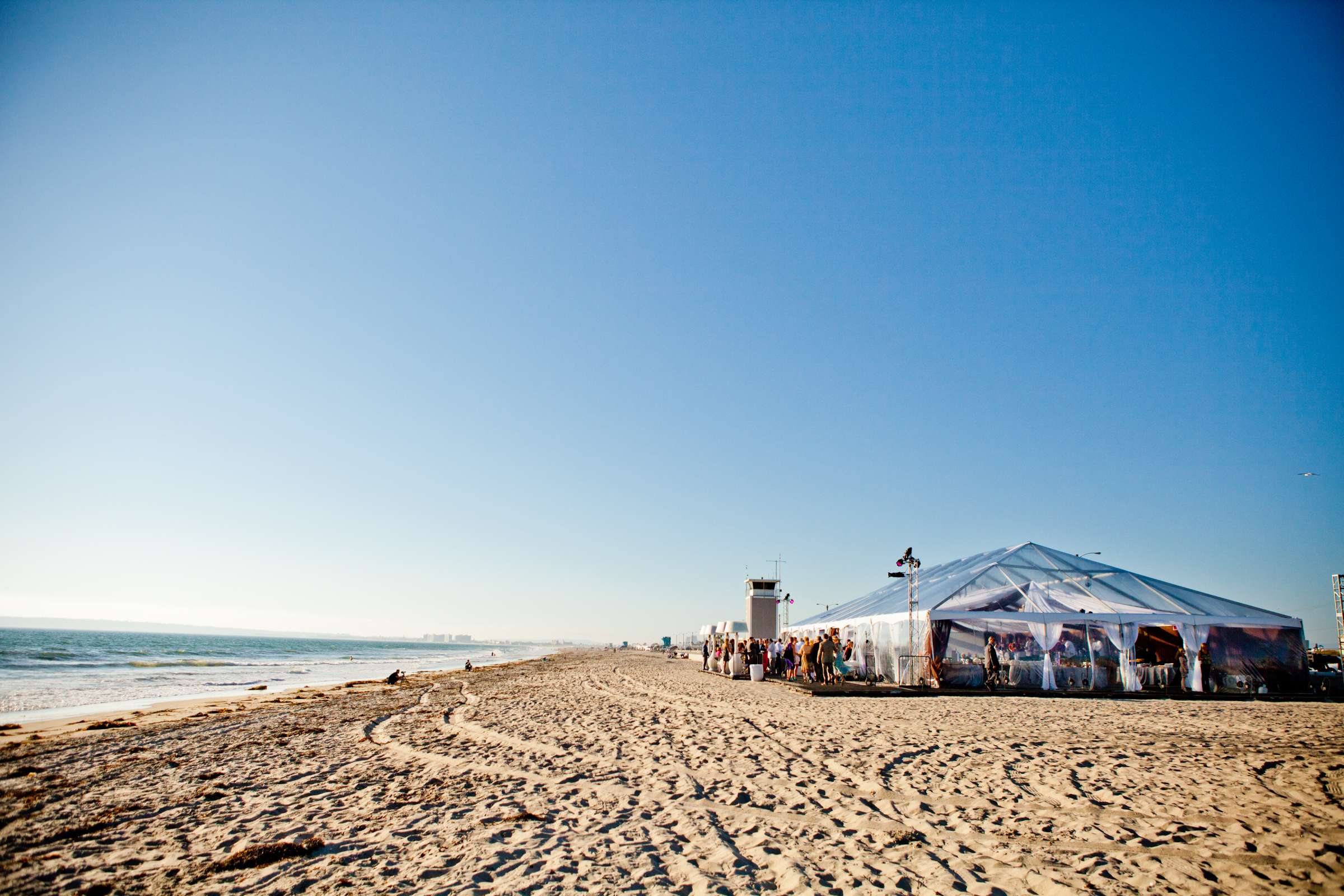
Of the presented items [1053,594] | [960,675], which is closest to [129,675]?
[960,675]

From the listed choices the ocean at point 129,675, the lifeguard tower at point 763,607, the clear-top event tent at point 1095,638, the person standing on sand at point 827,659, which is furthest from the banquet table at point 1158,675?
the ocean at point 129,675

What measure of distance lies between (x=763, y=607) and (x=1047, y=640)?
13419 millimetres

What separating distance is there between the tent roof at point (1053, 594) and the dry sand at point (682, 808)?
7795 millimetres

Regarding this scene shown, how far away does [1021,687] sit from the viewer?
17453 mm

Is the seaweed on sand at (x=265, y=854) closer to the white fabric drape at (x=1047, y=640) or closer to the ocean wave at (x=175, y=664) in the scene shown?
the white fabric drape at (x=1047, y=640)

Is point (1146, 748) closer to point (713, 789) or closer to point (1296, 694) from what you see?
point (713, 789)

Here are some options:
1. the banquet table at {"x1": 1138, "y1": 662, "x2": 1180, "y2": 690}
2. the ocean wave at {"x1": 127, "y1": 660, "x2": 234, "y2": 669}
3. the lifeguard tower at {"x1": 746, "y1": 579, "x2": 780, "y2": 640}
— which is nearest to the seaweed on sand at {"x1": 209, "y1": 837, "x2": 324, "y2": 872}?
the banquet table at {"x1": 1138, "y1": 662, "x2": 1180, "y2": 690}

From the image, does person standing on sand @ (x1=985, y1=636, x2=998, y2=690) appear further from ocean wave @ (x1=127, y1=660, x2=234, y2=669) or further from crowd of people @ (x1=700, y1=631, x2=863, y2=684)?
ocean wave @ (x1=127, y1=660, x2=234, y2=669)

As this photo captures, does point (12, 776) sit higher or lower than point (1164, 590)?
lower

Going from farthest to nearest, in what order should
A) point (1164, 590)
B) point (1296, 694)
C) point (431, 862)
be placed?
point (1164, 590), point (1296, 694), point (431, 862)

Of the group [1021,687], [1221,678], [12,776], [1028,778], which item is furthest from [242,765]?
[1221,678]

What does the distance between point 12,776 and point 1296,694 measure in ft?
82.2

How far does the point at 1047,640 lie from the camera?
58.9 ft

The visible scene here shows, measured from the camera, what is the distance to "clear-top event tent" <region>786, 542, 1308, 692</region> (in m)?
17.5
